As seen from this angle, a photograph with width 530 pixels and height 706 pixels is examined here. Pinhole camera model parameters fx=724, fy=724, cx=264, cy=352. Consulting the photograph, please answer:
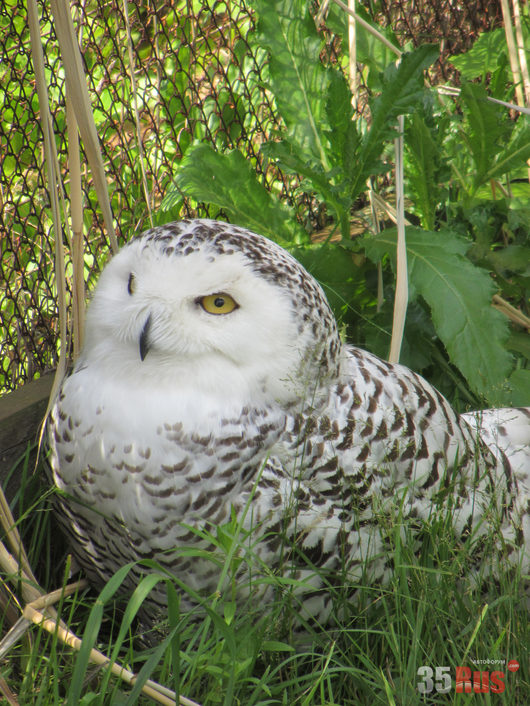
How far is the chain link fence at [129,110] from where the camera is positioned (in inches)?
90.0

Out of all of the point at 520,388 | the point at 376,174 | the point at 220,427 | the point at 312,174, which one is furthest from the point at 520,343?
the point at 220,427

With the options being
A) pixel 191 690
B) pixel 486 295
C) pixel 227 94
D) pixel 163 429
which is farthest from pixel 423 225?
pixel 191 690

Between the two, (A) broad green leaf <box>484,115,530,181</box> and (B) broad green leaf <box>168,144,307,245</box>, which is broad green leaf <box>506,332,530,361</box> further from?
(B) broad green leaf <box>168,144,307,245</box>

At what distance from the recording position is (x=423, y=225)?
2.56 metres

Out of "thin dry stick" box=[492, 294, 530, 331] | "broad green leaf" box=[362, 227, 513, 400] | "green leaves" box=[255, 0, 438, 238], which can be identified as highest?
"green leaves" box=[255, 0, 438, 238]

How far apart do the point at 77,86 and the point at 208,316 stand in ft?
1.75

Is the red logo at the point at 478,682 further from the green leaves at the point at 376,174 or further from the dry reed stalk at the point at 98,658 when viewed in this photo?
the green leaves at the point at 376,174

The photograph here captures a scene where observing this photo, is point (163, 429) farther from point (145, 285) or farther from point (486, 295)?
point (486, 295)

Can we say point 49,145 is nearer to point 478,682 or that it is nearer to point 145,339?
point 145,339

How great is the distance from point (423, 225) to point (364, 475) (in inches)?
51.3

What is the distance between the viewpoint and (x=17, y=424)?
74.6 inches

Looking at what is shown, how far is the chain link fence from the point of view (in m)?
2.29

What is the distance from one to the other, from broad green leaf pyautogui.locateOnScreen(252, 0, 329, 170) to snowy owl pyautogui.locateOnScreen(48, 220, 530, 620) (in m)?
0.95

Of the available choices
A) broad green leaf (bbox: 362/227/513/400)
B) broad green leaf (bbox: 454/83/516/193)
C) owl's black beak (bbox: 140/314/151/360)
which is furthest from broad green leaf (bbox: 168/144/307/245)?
owl's black beak (bbox: 140/314/151/360)
